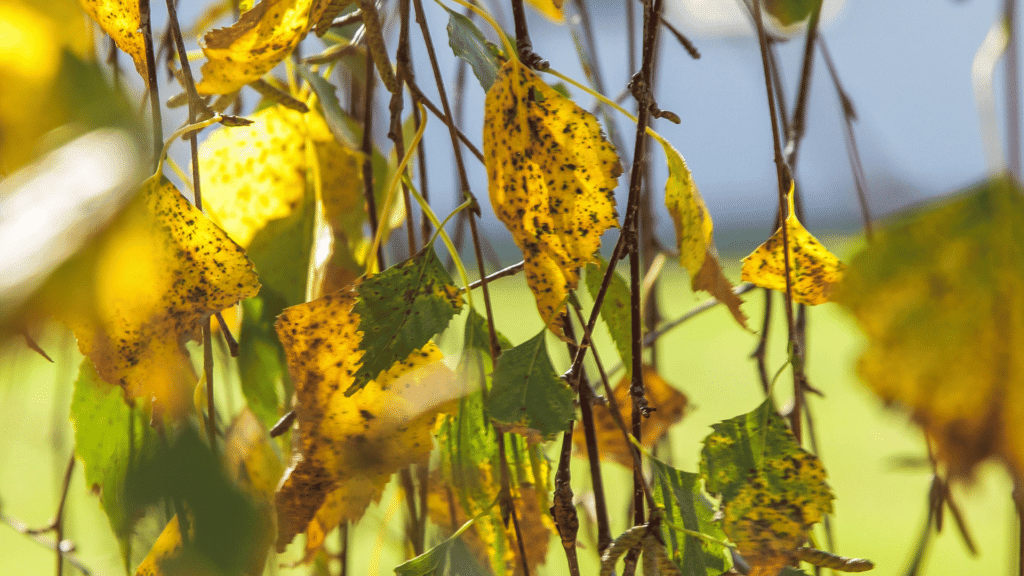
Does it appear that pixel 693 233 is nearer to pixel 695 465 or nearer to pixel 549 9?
pixel 549 9

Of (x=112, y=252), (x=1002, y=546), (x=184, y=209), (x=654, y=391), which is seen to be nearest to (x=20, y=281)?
(x=112, y=252)

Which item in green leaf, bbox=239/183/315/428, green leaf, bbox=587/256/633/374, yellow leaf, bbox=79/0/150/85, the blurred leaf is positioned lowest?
the blurred leaf

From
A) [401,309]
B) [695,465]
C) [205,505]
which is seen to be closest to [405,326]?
[401,309]

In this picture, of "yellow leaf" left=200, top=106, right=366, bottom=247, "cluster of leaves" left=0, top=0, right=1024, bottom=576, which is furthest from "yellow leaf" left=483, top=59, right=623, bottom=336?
"yellow leaf" left=200, top=106, right=366, bottom=247

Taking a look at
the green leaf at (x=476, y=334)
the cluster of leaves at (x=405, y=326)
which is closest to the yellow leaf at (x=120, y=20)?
the cluster of leaves at (x=405, y=326)

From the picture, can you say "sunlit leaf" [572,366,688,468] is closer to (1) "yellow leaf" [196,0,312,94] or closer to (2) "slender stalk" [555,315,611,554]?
(2) "slender stalk" [555,315,611,554]
